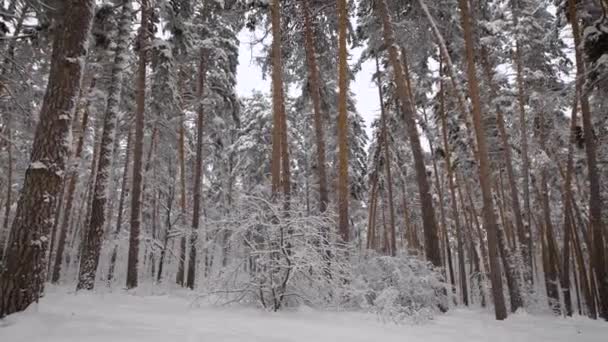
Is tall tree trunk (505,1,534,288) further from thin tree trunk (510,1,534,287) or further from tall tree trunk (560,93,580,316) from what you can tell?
tall tree trunk (560,93,580,316)

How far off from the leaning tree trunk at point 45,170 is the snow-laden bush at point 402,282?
4996 mm

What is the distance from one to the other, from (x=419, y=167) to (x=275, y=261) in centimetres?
558

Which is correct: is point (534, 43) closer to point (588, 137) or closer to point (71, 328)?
point (588, 137)

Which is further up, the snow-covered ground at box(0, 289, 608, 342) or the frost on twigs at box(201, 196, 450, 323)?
the frost on twigs at box(201, 196, 450, 323)

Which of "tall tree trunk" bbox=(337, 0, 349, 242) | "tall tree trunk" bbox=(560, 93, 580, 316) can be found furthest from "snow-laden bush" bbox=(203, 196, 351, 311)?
"tall tree trunk" bbox=(560, 93, 580, 316)

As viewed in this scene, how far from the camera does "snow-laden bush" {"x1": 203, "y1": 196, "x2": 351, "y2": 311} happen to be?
5.59m

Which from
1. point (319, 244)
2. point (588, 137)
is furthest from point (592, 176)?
point (319, 244)

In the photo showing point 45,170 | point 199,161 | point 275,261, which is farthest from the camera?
point 199,161

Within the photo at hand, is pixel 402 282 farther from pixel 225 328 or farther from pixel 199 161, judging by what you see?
pixel 199 161

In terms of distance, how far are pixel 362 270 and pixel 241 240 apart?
292cm

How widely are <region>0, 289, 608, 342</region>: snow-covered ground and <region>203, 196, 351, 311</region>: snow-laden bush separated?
35cm

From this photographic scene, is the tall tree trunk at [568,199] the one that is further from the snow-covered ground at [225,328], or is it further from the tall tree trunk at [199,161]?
the tall tree trunk at [199,161]

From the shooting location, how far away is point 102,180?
957cm

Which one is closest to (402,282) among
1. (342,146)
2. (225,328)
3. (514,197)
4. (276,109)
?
(342,146)
